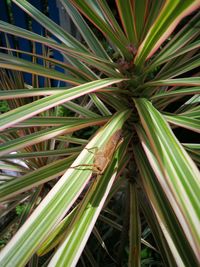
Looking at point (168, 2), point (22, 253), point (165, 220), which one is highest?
point (168, 2)

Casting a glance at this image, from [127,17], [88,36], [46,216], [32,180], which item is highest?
[88,36]

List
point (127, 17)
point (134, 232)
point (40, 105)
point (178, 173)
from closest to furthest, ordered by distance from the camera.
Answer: point (178, 173), point (40, 105), point (127, 17), point (134, 232)

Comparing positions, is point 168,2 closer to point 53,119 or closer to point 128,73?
point 128,73

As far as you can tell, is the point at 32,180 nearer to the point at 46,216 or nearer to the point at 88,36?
the point at 46,216

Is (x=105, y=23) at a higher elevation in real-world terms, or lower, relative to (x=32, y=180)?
higher

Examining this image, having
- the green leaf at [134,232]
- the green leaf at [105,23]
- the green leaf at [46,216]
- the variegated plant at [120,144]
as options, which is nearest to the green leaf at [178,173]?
the variegated plant at [120,144]

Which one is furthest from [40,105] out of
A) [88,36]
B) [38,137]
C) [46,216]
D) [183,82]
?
[88,36]

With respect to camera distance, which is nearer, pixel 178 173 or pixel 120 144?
pixel 178 173

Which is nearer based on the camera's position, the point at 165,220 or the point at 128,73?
the point at 165,220

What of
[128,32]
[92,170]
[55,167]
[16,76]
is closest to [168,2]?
[128,32]

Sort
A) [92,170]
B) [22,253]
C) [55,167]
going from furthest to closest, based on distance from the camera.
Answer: [55,167]
[92,170]
[22,253]

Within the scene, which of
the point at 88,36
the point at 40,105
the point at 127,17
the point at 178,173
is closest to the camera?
the point at 178,173
